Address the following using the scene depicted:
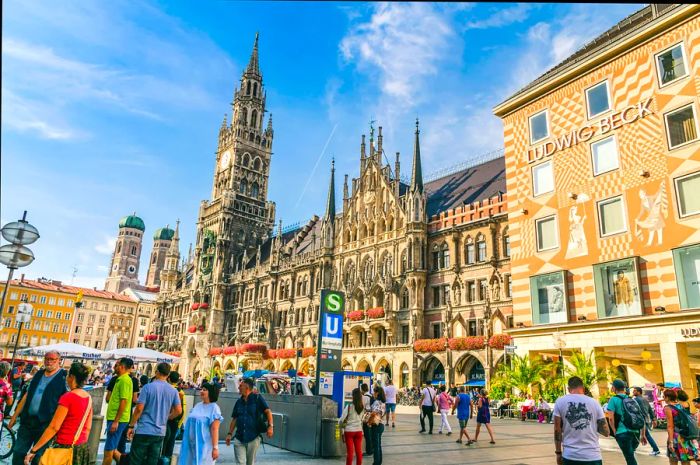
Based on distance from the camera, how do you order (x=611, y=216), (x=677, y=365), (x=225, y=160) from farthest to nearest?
(x=225, y=160) < (x=611, y=216) < (x=677, y=365)

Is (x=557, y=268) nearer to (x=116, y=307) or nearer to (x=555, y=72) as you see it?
(x=555, y=72)

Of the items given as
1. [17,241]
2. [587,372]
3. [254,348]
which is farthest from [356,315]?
[17,241]

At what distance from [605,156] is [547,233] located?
188 inches

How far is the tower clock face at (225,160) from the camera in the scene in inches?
3163

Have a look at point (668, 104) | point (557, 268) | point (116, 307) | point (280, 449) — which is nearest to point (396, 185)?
point (557, 268)

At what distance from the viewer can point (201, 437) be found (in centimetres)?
757

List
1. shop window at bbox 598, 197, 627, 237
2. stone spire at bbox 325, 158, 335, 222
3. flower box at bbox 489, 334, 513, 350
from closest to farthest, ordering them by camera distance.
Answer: shop window at bbox 598, 197, 627, 237
flower box at bbox 489, 334, 513, 350
stone spire at bbox 325, 158, 335, 222

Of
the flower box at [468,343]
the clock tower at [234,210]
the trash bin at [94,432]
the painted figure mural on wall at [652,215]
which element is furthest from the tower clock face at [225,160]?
the trash bin at [94,432]

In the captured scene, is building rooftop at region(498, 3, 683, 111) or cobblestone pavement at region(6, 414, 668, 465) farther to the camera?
building rooftop at region(498, 3, 683, 111)

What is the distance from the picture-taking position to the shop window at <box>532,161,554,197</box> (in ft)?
87.7

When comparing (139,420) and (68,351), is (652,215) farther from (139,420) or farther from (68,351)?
(68,351)

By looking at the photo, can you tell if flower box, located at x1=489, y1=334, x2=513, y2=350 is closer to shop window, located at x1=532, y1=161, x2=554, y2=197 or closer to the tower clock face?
shop window, located at x1=532, y1=161, x2=554, y2=197

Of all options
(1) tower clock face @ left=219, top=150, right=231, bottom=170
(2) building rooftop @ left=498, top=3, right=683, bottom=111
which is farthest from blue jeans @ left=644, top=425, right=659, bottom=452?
(1) tower clock face @ left=219, top=150, right=231, bottom=170

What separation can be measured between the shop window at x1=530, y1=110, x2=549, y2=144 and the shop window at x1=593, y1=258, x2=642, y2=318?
836 centimetres
